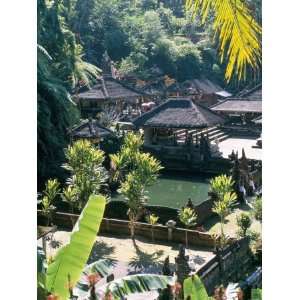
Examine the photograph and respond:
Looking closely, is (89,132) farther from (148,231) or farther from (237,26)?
(237,26)

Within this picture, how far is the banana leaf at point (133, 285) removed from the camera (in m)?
2.96

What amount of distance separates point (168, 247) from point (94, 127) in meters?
5.62

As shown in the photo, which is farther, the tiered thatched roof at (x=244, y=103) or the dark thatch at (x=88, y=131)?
the tiered thatched roof at (x=244, y=103)

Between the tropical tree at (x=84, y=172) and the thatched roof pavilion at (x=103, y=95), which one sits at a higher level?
the thatched roof pavilion at (x=103, y=95)

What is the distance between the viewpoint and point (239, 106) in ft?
55.4

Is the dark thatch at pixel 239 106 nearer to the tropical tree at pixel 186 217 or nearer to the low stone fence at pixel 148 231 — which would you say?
the low stone fence at pixel 148 231

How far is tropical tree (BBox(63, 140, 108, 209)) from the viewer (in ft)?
24.3

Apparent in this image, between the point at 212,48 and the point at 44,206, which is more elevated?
the point at 212,48

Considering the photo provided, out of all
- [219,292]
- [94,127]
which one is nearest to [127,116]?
[94,127]

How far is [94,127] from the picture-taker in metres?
11.9

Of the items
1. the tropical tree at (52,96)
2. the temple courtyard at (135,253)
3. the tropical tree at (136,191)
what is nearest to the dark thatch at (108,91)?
the tropical tree at (52,96)

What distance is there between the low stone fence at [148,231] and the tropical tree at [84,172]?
1.24 feet

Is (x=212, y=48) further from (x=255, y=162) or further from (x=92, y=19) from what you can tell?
(x=255, y=162)

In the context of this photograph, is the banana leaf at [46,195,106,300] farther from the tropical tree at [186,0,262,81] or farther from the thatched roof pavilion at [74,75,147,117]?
the thatched roof pavilion at [74,75,147,117]
